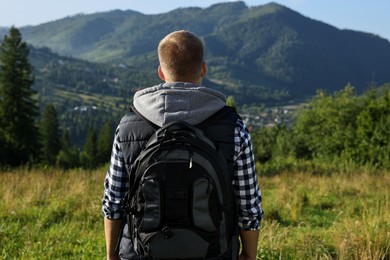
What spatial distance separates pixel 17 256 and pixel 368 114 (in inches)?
1313

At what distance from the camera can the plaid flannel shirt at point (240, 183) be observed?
7.70 ft

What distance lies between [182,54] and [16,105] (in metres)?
34.0

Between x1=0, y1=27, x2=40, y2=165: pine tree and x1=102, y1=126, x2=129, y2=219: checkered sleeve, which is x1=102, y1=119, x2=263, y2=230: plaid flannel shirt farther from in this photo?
x1=0, y1=27, x2=40, y2=165: pine tree

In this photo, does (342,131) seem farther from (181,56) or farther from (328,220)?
(181,56)

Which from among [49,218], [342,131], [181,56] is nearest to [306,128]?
[342,131]

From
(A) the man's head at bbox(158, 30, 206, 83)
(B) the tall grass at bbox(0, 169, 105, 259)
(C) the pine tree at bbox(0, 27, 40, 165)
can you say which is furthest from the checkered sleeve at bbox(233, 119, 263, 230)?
(C) the pine tree at bbox(0, 27, 40, 165)

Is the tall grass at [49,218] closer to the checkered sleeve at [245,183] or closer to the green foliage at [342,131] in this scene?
the checkered sleeve at [245,183]

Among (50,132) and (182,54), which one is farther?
(50,132)

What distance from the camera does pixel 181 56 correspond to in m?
2.29

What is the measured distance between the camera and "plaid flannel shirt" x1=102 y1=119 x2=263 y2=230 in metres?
2.35

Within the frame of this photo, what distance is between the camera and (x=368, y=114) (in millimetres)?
33781

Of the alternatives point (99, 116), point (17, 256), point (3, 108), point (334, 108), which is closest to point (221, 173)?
point (17, 256)

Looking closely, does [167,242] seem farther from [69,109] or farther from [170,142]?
[69,109]

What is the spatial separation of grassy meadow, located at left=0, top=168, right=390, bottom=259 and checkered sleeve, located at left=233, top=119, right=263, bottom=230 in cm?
182
